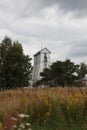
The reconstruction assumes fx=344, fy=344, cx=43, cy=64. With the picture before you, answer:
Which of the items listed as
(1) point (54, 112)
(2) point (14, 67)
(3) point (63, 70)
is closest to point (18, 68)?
(2) point (14, 67)

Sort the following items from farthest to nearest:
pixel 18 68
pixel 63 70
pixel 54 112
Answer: pixel 63 70
pixel 18 68
pixel 54 112

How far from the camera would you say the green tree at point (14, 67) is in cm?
7631

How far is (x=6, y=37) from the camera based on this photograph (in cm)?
8688

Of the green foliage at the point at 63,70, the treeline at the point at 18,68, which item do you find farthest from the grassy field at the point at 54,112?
the green foliage at the point at 63,70

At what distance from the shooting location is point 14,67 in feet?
253

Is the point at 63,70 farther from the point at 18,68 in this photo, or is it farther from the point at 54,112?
the point at 54,112

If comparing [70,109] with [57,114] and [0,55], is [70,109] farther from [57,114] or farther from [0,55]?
[0,55]

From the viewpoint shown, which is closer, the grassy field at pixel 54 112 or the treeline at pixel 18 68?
the grassy field at pixel 54 112

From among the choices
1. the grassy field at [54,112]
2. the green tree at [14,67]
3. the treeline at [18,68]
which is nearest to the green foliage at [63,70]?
the treeline at [18,68]

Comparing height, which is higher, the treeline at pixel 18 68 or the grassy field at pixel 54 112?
the treeline at pixel 18 68

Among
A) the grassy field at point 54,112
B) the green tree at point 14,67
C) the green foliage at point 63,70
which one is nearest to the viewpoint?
the grassy field at point 54,112

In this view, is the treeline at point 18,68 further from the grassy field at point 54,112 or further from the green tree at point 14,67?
the grassy field at point 54,112

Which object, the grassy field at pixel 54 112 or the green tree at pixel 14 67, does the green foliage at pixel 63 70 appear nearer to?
the green tree at pixel 14 67

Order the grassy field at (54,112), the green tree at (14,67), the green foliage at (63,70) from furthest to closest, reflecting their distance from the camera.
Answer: the green foliage at (63,70), the green tree at (14,67), the grassy field at (54,112)
